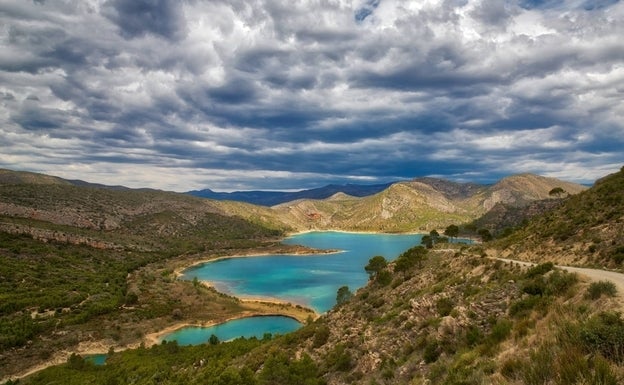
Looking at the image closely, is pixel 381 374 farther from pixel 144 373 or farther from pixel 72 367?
pixel 72 367

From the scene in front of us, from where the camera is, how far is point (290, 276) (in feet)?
475

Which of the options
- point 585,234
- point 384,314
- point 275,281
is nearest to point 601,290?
point 384,314

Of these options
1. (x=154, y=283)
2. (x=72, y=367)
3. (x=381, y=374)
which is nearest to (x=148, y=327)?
(x=72, y=367)

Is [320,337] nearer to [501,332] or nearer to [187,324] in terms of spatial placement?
[501,332]

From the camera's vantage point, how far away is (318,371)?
28.0 metres

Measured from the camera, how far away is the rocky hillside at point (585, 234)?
28.8 metres

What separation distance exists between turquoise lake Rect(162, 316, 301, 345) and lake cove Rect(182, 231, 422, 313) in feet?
38.4

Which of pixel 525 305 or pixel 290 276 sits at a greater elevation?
pixel 525 305

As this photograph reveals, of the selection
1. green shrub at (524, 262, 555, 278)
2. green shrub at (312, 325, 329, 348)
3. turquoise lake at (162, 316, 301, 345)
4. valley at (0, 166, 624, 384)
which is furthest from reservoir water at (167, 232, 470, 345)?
green shrub at (524, 262, 555, 278)

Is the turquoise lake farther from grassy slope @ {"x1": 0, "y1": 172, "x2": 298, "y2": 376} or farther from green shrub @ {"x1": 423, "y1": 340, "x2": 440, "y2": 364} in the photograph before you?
green shrub @ {"x1": 423, "y1": 340, "x2": 440, "y2": 364}

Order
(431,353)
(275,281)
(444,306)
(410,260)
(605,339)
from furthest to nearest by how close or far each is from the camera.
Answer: (275,281)
(410,260)
(444,306)
(431,353)
(605,339)

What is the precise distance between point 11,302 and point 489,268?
8743 centimetres

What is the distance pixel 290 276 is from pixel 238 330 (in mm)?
65585

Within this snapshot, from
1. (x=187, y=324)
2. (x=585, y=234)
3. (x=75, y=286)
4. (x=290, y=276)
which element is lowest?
(x=290, y=276)
